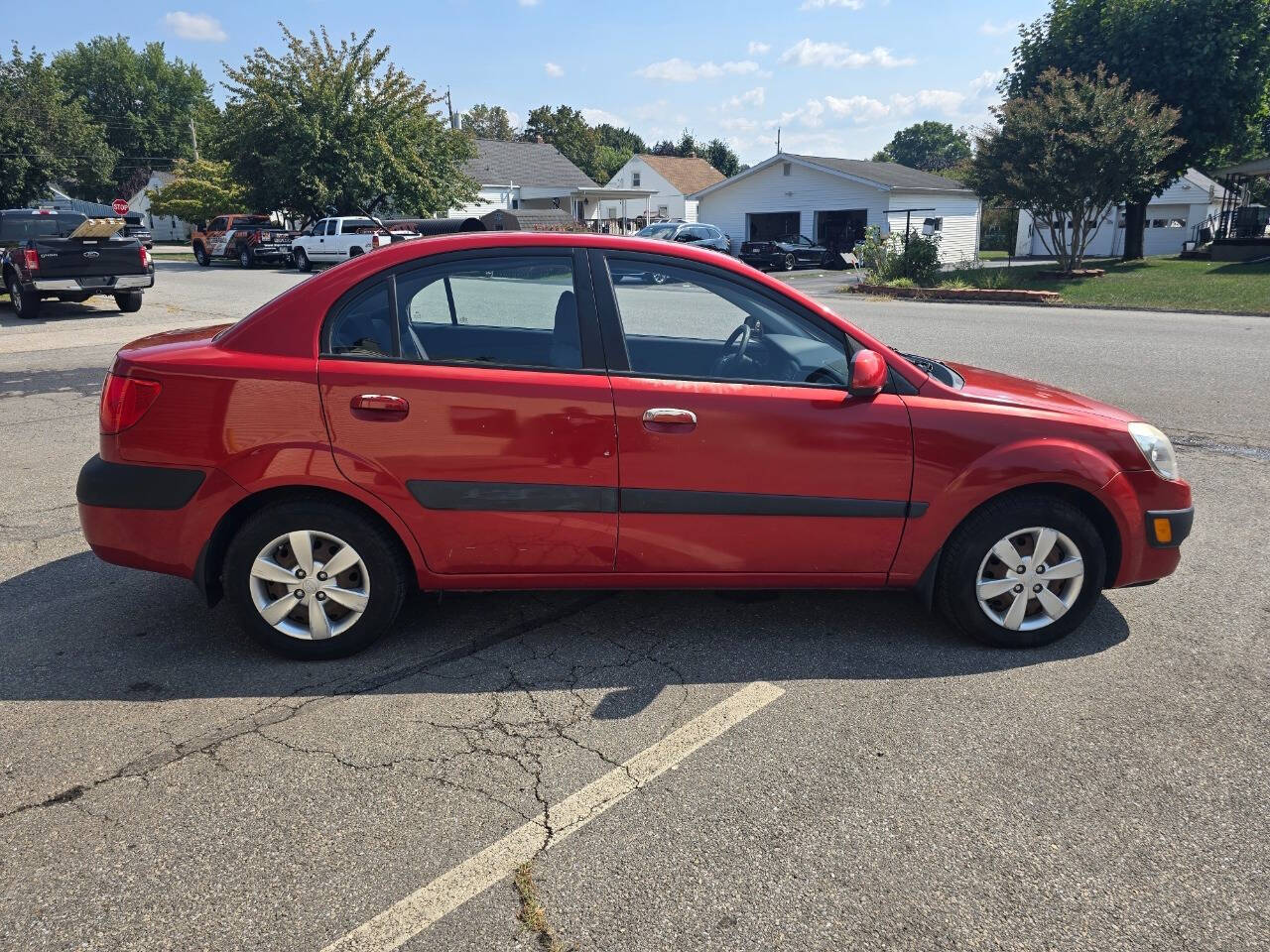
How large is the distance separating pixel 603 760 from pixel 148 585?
109 inches

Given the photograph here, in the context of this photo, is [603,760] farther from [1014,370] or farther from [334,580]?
[1014,370]

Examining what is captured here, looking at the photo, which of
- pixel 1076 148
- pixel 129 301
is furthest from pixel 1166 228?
pixel 129 301

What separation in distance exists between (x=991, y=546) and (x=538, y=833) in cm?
220

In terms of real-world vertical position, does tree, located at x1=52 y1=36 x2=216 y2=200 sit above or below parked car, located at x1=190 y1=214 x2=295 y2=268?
above

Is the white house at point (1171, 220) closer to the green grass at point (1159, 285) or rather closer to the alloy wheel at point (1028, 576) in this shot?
the green grass at point (1159, 285)

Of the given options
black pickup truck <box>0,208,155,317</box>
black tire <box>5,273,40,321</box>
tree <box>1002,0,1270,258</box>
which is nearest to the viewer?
black pickup truck <box>0,208,155,317</box>

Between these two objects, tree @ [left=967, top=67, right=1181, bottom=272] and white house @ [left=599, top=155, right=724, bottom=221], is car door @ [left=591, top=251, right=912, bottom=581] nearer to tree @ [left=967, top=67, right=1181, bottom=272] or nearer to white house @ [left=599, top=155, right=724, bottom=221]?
tree @ [left=967, top=67, right=1181, bottom=272]

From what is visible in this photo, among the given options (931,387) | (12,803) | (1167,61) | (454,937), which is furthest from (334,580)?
(1167,61)

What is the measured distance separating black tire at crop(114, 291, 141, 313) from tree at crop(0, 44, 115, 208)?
35.9 m

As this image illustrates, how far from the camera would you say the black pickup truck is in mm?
15406

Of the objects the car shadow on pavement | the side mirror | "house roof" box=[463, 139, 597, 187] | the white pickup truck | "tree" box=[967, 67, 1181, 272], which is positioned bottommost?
the car shadow on pavement

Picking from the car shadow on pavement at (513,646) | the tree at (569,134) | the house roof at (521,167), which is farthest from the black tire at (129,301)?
the tree at (569,134)

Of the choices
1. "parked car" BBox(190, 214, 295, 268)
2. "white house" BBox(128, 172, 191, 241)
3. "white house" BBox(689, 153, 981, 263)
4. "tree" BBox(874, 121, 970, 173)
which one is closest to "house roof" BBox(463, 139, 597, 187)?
"white house" BBox(689, 153, 981, 263)

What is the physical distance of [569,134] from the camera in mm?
92688
